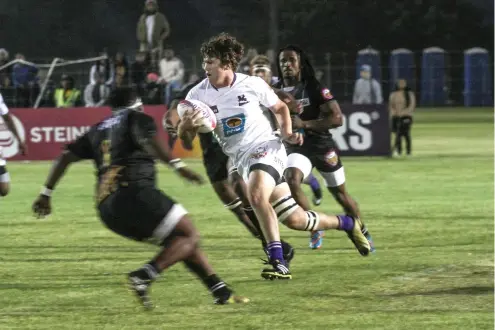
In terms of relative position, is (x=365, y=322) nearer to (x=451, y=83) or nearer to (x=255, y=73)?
(x=255, y=73)

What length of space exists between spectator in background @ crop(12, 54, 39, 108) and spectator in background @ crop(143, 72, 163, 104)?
2.68 meters

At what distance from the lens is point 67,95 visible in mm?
30969

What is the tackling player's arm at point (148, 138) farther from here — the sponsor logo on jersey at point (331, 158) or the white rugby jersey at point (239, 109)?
the sponsor logo on jersey at point (331, 158)

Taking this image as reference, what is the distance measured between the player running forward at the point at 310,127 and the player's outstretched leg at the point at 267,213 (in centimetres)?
190

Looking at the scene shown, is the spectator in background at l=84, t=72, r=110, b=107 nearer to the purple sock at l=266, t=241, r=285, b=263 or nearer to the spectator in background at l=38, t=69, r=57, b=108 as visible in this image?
the spectator in background at l=38, t=69, r=57, b=108

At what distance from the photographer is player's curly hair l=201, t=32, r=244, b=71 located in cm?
1043

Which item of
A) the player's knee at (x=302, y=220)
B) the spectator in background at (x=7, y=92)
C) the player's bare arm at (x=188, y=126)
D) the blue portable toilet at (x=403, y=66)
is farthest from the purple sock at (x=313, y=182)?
the blue portable toilet at (x=403, y=66)

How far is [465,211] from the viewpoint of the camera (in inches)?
695

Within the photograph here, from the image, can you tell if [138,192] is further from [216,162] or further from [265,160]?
[216,162]

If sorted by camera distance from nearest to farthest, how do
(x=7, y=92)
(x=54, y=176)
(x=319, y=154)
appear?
(x=54, y=176) → (x=319, y=154) → (x=7, y=92)

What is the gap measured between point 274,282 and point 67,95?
2049 cm

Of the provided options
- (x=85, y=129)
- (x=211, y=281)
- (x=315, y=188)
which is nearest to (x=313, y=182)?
(x=315, y=188)

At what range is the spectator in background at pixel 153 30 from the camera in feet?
107

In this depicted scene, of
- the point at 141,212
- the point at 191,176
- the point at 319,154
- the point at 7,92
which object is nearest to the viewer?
the point at 141,212
